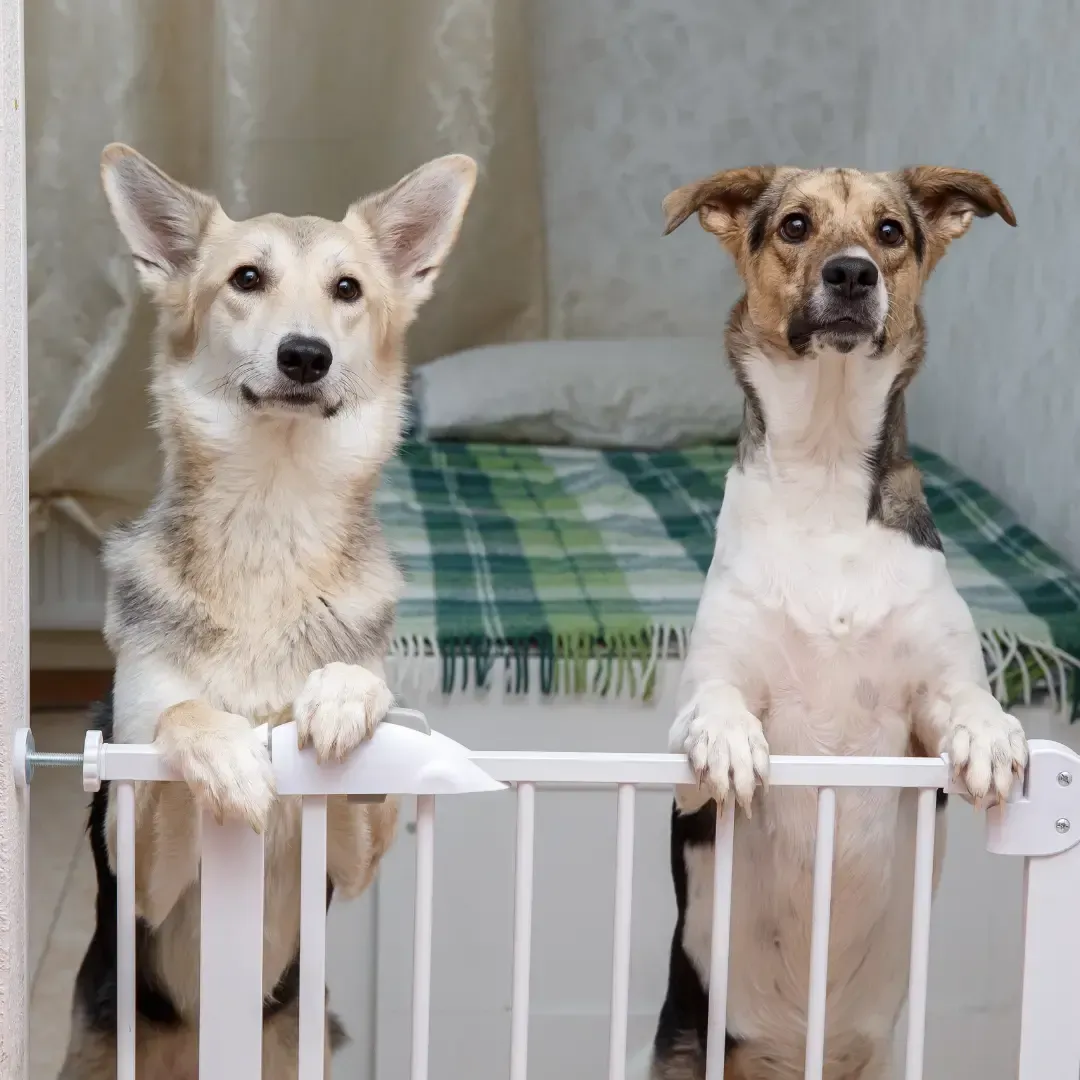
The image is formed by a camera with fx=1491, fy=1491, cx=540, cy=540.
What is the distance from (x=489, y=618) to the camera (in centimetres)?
204

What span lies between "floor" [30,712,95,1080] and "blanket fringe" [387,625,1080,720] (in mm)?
850

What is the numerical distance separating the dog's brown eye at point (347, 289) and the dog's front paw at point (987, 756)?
0.68 meters

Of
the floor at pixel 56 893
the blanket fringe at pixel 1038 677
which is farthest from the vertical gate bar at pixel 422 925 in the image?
the floor at pixel 56 893

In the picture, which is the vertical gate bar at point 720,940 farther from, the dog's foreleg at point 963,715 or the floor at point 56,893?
the floor at point 56,893

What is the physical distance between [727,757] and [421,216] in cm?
62

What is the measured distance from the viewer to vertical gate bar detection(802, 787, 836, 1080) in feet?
3.70

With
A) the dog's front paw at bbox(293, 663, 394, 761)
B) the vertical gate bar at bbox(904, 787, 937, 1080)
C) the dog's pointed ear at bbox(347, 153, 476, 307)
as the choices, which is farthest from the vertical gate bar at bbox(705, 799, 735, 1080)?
the dog's pointed ear at bbox(347, 153, 476, 307)

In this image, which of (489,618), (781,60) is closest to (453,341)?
(781,60)

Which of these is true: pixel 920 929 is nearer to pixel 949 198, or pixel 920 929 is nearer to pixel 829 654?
pixel 829 654

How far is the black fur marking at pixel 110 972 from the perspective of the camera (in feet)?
4.70

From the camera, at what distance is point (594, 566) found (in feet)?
7.61

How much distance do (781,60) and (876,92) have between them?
26 centimetres

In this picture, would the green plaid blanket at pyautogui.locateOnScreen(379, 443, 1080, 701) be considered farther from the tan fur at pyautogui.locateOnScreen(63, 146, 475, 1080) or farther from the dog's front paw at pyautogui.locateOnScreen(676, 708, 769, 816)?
the dog's front paw at pyautogui.locateOnScreen(676, 708, 769, 816)

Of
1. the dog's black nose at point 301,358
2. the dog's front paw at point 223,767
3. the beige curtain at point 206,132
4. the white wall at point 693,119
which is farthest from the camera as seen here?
the white wall at point 693,119
